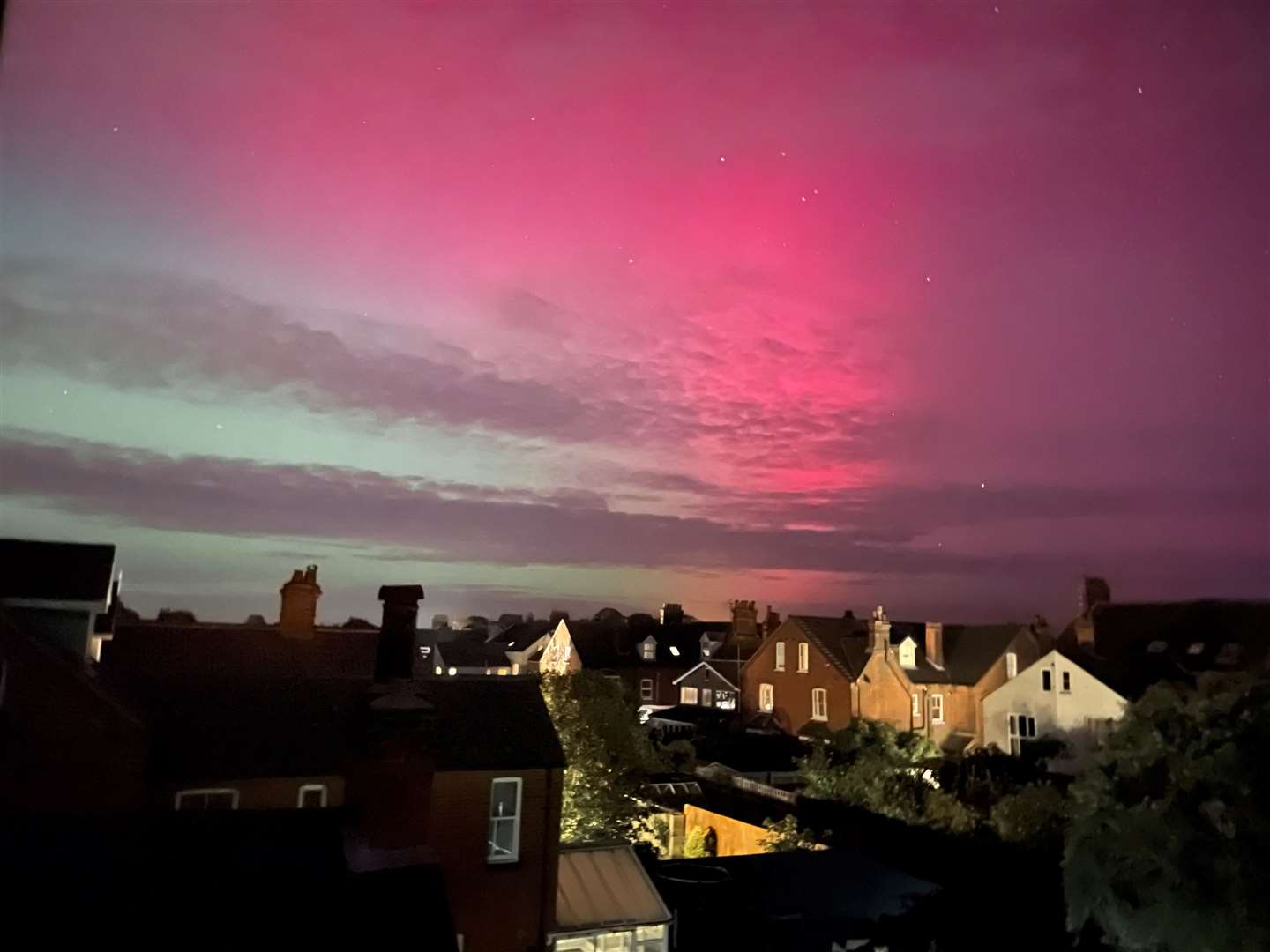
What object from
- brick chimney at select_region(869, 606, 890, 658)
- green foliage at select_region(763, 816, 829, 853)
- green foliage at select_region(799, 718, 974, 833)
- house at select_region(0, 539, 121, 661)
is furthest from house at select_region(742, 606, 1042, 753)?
house at select_region(0, 539, 121, 661)

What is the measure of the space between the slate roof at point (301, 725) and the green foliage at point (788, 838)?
11.7 ft

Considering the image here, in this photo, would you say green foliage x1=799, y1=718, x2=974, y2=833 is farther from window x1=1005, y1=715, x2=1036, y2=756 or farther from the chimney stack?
the chimney stack

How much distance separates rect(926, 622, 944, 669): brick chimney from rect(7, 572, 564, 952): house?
38.3 feet

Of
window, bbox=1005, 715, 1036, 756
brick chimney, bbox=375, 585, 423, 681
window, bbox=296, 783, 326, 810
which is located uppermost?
brick chimney, bbox=375, 585, 423, 681

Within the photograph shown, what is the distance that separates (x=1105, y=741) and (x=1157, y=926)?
126cm

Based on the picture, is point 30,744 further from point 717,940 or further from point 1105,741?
point 1105,741

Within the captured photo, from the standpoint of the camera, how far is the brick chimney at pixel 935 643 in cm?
1591

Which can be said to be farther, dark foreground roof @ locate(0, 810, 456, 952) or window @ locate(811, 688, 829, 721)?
window @ locate(811, 688, 829, 721)

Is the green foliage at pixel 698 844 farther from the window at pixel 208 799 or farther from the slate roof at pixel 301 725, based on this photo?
the window at pixel 208 799

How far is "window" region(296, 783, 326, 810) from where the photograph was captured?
5.04m

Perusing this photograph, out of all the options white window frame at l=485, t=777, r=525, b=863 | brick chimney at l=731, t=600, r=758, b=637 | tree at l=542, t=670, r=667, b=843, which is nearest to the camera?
white window frame at l=485, t=777, r=525, b=863

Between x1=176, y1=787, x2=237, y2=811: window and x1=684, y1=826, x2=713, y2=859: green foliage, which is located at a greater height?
x1=176, y1=787, x2=237, y2=811: window

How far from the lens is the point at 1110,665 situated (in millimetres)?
12922

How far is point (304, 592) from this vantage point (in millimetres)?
8062
